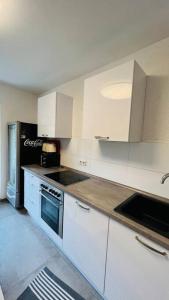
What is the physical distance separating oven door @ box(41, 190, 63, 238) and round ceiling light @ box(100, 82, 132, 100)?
1.19 m

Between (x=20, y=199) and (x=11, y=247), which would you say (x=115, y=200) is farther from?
(x=20, y=199)

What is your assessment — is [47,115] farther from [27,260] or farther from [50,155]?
[27,260]

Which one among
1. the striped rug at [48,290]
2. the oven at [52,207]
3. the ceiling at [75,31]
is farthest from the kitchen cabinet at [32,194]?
the ceiling at [75,31]

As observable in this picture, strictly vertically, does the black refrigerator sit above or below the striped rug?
above

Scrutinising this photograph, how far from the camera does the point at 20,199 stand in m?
2.59

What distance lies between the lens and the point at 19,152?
8.00 ft

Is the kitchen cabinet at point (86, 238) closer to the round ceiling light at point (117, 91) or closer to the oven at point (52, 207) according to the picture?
the oven at point (52, 207)

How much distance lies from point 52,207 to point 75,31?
179 centimetres

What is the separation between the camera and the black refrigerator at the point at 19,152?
2.44m

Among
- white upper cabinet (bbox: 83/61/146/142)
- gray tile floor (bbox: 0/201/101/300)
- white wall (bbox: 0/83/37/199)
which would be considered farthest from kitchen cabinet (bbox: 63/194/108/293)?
white wall (bbox: 0/83/37/199)

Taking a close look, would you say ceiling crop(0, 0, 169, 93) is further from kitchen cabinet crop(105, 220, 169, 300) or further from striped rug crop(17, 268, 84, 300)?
striped rug crop(17, 268, 84, 300)

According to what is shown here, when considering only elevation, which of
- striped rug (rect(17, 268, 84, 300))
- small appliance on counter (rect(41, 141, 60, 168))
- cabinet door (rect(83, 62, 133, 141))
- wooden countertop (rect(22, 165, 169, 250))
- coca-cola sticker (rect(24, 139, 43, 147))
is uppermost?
cabinet door (rect(83, 62, 133, 141))

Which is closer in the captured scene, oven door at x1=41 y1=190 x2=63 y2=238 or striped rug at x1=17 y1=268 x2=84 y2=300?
striped rug at x1=17 y1=268 x2=84 y2=300

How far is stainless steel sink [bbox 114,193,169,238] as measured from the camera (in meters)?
1.21
